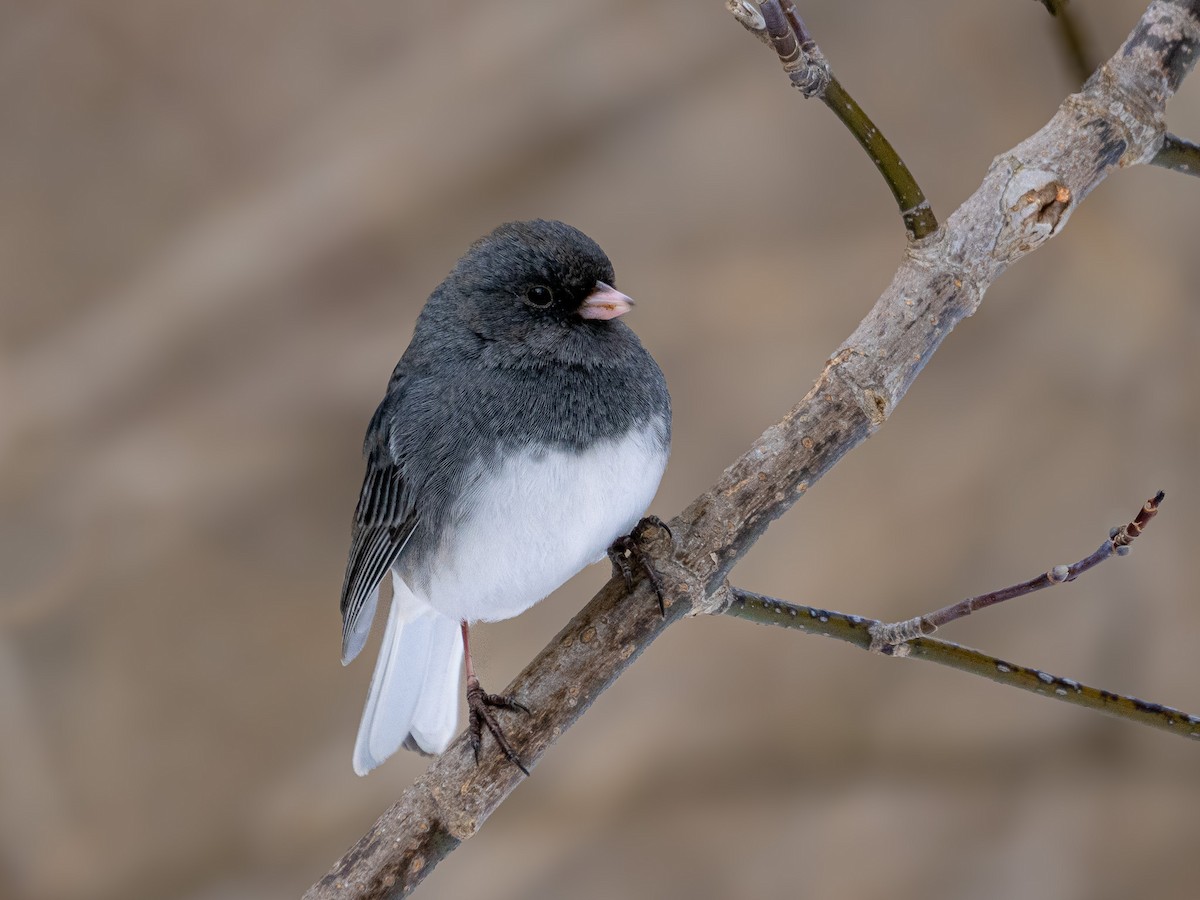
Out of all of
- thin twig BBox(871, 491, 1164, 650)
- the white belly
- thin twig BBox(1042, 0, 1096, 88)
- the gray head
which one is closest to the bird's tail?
the white belly

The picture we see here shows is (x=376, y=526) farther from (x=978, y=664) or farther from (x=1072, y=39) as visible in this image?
(x=1072, y=39)

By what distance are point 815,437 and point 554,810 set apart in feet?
3.65

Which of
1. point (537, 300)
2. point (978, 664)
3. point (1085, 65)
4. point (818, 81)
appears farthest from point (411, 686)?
point (1085, 65)

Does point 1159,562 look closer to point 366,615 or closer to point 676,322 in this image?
point 676,322

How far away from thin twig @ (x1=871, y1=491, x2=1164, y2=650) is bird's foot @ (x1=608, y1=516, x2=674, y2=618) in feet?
0.66

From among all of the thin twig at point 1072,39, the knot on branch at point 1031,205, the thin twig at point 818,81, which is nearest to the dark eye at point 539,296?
the thin twig at point 818,81

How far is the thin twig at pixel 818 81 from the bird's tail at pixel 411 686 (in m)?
0.69

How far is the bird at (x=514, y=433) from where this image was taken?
42.5 inches

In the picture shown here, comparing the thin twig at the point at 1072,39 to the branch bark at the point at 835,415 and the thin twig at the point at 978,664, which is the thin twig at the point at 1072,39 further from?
the thin twig at the point at 978,664

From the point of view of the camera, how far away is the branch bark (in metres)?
1.06

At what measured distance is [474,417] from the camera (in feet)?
3.62

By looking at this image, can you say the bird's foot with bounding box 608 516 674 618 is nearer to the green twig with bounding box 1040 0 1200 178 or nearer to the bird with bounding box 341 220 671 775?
the bird with bounding box 341 220 671 775

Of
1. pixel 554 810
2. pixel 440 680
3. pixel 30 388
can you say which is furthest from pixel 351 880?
pixel 30 388

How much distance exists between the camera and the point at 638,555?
1098mm
